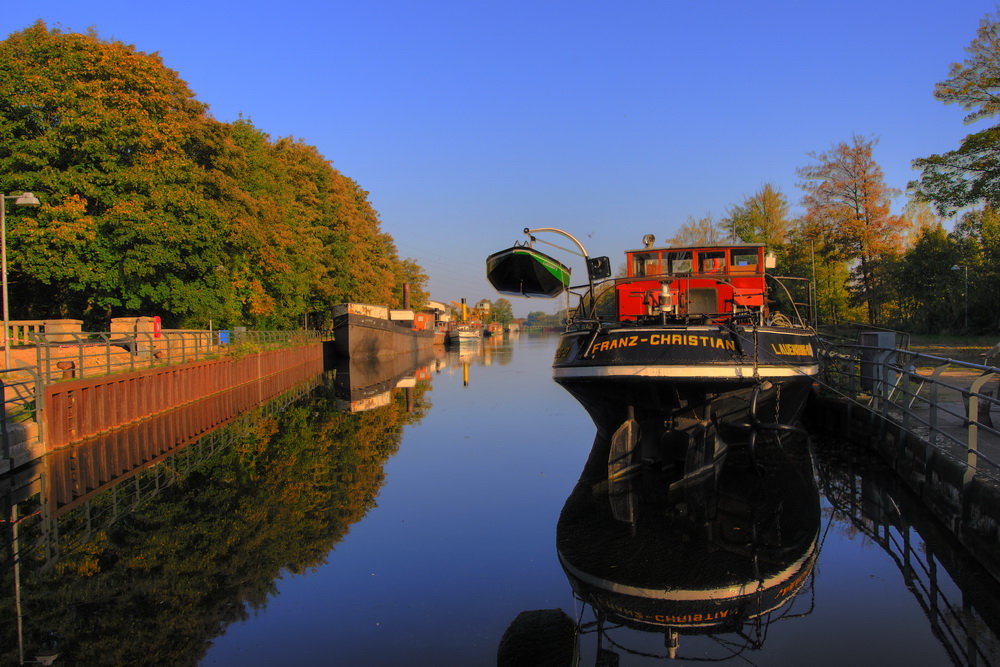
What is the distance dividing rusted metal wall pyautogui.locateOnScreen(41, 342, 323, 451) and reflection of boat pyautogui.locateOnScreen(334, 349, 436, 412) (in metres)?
2.77

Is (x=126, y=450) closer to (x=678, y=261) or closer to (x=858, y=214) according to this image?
(x=678, y=261)

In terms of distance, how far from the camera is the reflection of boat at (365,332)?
3838 cm

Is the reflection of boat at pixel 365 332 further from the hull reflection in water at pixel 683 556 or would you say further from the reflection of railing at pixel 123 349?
the hull reflection in water at pixel 683 556

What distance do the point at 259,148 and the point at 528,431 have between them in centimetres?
2646

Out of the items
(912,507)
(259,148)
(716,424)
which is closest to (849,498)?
(912,507)

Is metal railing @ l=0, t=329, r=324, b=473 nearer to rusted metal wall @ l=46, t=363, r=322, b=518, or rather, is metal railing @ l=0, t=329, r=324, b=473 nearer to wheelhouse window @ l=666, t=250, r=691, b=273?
rusted metal wall @ l=46, t=363, r=322, b=518

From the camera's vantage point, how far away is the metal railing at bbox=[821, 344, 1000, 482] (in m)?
5.88

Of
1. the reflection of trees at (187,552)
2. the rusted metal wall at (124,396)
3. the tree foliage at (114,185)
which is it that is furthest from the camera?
the tree foliage at (114,185)

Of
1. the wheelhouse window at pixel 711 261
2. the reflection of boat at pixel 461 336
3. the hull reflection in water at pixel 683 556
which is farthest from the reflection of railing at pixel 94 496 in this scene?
the reflection of boat at pixel 461 336

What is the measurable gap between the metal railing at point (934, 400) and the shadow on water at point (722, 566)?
0.76 meters

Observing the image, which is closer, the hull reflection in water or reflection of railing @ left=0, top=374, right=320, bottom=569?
the hull reflection in water

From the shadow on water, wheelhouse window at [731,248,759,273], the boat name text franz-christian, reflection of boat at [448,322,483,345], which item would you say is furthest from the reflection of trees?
reflection of boat at [448,322,483,345]

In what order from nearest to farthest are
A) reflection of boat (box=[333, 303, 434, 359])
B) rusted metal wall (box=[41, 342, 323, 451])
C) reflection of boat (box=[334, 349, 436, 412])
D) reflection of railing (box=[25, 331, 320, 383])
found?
rusted metal wall (box=[41, 342, 323, 451]) → reflection of railing (box=[25, 331, 320, 383]) → reflection of boat (box=[334, 349, 436, 412]) → reflection of boat (box=[333, 303, 434, 359])

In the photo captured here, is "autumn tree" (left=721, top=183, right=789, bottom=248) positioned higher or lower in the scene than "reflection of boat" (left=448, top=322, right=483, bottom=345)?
higher
